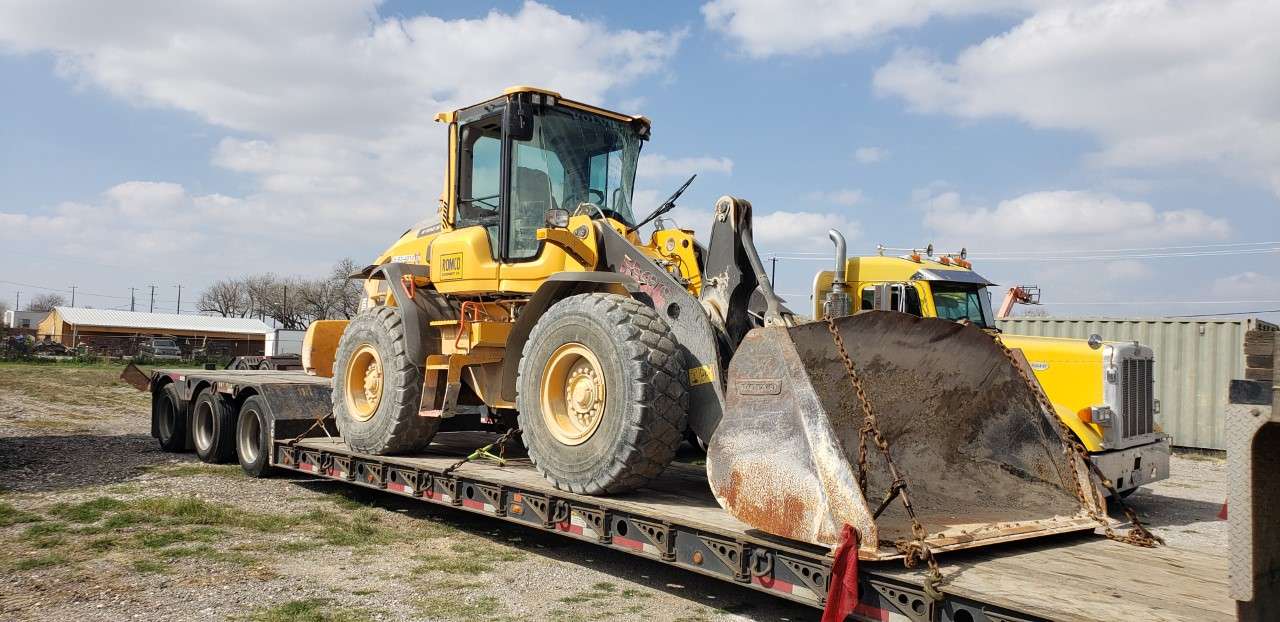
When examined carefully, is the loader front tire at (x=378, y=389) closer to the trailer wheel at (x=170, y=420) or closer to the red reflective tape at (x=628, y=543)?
the red reflective tape at (x=628, y=543)

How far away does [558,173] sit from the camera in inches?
307

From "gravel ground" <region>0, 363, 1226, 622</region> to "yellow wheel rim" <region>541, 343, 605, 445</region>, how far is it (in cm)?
102

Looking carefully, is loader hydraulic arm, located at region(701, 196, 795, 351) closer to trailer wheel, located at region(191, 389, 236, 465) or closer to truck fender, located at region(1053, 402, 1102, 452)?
truck fender, located at region(1053, 402, 1102, 452)

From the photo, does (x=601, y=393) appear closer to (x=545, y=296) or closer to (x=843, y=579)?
(x=545, y=296)

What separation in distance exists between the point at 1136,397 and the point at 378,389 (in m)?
7.55

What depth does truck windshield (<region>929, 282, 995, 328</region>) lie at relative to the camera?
1109 cm

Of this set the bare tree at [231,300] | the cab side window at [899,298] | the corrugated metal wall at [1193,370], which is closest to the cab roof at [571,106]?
the cab side window at [899,298]

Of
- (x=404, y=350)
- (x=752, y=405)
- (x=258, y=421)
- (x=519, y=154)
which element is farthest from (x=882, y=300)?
(x=258, y=421)

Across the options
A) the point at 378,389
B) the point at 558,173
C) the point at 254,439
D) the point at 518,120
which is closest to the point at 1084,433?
the point at 558,173

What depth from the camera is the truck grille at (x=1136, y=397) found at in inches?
364

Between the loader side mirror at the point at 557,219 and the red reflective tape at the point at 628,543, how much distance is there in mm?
2574

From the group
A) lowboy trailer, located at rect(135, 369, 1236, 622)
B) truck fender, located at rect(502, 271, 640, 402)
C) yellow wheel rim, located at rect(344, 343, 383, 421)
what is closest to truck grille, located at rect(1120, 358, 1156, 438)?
lowboy trailer, located at rect(135, 369, 1236, 622)

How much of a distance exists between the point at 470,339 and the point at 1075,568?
491 cm

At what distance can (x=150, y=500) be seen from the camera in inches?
335
